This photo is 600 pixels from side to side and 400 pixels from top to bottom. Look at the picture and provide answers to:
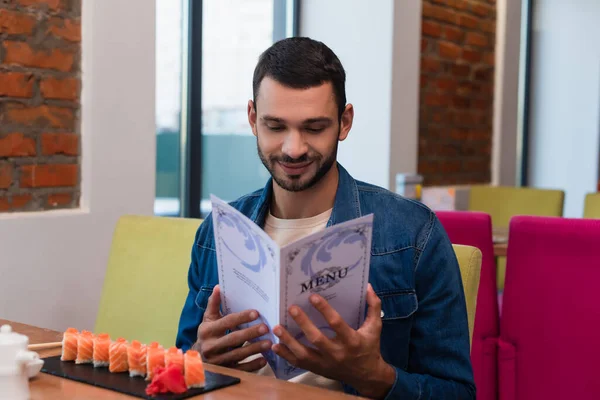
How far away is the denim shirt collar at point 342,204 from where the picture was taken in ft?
4.85

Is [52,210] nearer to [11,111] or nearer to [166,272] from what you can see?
[11,111]

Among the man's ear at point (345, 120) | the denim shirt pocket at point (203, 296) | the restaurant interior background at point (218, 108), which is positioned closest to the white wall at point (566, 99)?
the restaurant interior background at point (218, 108)

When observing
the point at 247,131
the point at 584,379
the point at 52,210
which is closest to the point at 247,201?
the point at 52,210

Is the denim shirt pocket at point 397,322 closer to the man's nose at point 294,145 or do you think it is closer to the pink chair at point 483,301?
the man's nose at point 294,145

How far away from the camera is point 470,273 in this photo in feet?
5.04

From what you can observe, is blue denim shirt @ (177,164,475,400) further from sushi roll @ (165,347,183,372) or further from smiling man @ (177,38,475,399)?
sushi roll @ (165,347,183,372)

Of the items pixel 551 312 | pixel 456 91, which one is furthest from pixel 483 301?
pixel 456 91

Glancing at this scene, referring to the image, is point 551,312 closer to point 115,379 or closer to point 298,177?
point 298,177

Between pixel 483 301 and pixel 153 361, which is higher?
pixel 153 361

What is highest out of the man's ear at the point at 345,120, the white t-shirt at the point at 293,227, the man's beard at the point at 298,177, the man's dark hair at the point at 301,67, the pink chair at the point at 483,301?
the man's dark hair at the point at 301,67

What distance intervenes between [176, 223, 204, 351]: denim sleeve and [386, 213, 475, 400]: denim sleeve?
1.38 ft

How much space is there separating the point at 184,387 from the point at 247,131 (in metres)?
2.47

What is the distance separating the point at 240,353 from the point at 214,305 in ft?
0.30

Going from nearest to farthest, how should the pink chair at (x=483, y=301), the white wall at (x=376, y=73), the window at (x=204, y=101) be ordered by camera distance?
the pink chair at (x=483, y=301) → the window at (x=204, y=101) → the white wall at (x=376, y=73)
